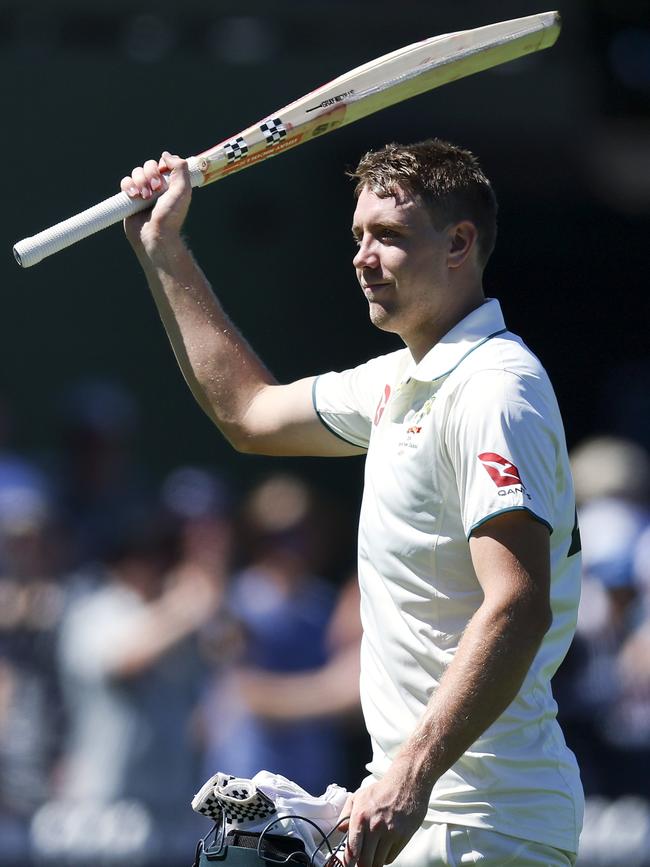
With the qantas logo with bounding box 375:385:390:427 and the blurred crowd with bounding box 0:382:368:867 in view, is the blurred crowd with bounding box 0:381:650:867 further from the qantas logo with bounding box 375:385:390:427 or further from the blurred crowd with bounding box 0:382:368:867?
the qantas logo with bounding box 375:385:390:427

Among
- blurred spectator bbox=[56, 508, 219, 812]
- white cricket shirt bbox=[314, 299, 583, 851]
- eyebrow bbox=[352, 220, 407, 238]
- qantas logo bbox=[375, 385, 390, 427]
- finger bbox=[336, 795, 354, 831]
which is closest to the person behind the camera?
finger bbox=[336, 795, 354, 831]

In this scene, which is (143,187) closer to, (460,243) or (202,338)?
(202,338)

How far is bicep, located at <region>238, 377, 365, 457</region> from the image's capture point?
359 cm

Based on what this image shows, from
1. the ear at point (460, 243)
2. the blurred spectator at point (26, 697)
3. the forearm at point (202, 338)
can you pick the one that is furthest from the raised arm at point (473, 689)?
the blurred spectator at point (26, 697)

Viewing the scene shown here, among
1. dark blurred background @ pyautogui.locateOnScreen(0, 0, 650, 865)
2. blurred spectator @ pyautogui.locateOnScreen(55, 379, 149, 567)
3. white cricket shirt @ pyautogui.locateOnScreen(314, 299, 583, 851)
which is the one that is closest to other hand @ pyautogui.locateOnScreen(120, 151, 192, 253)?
white cricket shirt @ pyautogui.locateOnScreen(314, 299, 583, 851)

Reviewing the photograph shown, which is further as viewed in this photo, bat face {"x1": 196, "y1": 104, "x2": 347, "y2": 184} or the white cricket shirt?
bat face {"x1": 196, "y1": 104, "x2": 347, "y2": 184}

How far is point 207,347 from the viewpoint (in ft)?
11.7

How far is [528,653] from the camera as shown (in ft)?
9.02

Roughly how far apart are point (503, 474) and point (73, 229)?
1238 mm

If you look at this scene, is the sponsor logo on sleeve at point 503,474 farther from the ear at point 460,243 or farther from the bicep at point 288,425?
the bicep at point 288,425

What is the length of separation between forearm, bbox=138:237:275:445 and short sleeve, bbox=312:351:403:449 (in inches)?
6.6

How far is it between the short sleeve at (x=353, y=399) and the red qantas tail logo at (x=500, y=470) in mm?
637

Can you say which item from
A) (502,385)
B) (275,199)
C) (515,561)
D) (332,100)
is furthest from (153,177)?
(275,199)

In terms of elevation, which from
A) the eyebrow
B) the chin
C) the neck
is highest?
the eyebrow
